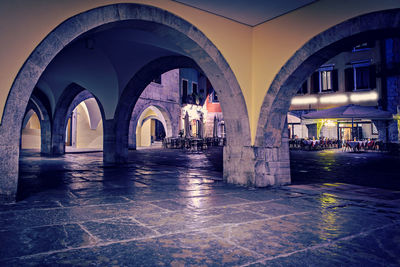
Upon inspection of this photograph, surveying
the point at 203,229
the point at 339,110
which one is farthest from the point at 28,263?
the point at 339,110

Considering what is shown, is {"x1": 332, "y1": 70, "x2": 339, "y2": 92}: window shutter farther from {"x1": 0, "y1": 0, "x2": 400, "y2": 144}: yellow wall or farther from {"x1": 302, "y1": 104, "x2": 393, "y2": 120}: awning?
{"x1": 0, "y1": 0, "x2": 400, "y2": 144}: yellow wall

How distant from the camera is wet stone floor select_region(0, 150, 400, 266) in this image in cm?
199

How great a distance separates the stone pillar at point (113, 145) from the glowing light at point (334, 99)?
1607 cm

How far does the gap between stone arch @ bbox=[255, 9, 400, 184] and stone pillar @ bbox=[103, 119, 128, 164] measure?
5322mm

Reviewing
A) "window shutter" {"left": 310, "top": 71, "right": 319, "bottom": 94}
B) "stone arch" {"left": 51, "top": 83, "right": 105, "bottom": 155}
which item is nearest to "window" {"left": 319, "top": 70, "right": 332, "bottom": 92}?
"window shutter" {"left": 310, "top": 71, "right": 319, "bottom": 94}

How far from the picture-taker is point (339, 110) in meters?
12.3

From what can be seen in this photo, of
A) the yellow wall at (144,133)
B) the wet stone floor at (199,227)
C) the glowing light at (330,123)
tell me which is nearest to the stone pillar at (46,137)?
the yellow wall at (144,133)

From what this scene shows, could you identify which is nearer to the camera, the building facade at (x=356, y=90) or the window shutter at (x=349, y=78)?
the building facade at (x=356, y=90)

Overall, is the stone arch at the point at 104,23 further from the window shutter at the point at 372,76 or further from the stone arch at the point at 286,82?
the window shutter at the point at 372,76

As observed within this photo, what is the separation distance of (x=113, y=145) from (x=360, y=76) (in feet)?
56.0

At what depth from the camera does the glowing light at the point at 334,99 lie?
19500 mm

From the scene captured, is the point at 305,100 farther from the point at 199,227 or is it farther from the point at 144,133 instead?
the point at 199,227

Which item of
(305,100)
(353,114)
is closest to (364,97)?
(305,100)

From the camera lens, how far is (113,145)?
897 centimetres
